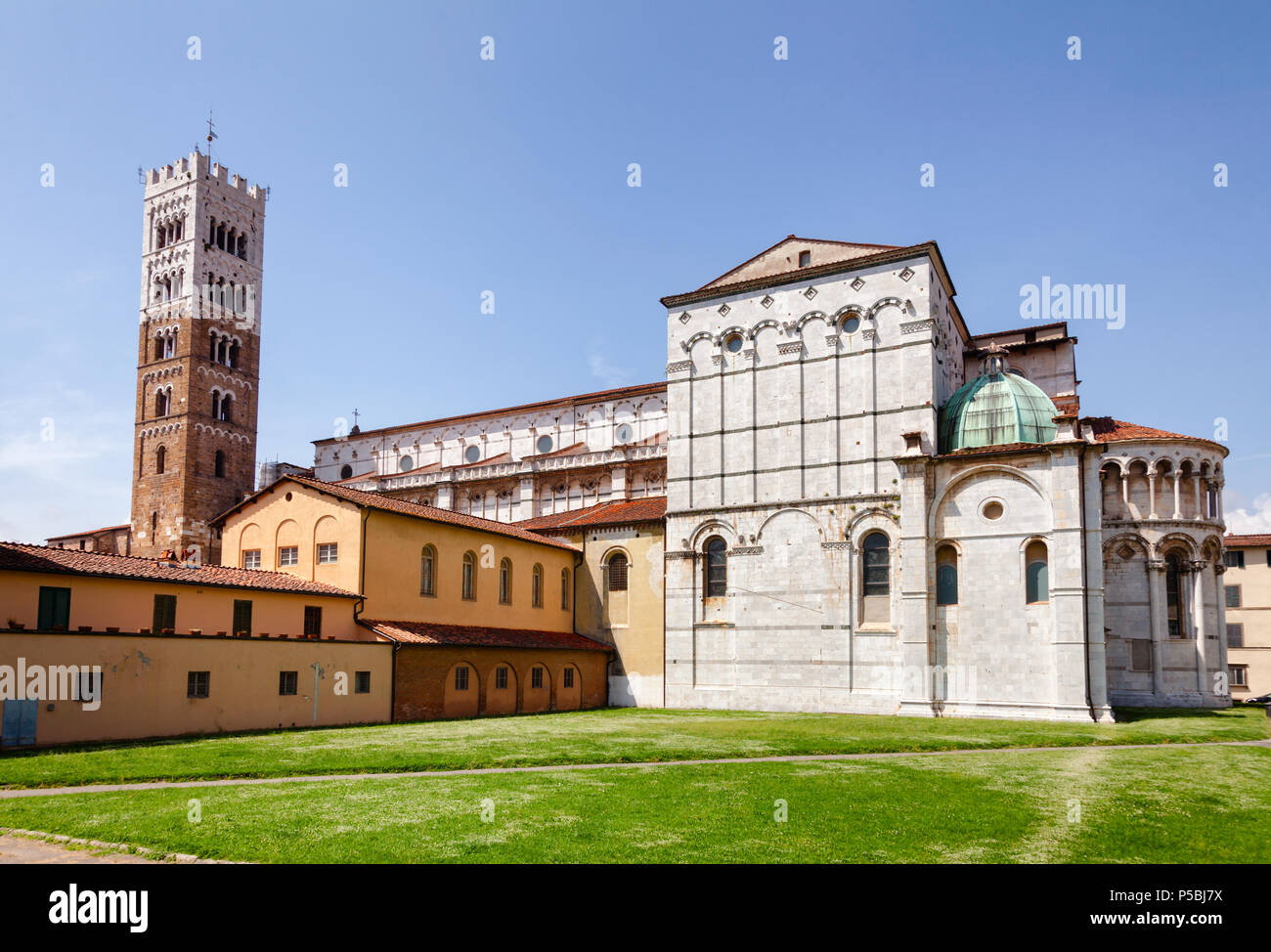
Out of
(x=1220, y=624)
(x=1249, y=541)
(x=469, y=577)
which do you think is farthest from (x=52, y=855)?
(x=1249, y=541)

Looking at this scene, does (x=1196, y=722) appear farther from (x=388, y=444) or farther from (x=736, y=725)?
(x=388, y=444)

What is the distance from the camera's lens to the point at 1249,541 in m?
58.0

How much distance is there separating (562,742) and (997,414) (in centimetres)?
2287

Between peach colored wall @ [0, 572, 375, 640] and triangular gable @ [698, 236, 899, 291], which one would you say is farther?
Result: triangular gable @ [698, 236, 899, 291]

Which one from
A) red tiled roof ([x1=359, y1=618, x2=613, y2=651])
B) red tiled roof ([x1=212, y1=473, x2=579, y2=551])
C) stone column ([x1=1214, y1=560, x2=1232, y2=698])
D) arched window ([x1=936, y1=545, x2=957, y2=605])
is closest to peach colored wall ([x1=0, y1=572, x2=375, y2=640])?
red tiled roof ([x1=359, y1=618, x2=613, y2=651])

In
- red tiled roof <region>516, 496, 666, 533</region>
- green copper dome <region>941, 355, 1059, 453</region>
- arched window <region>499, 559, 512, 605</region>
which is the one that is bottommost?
arched window <region>499, 559, 512, 605</region>

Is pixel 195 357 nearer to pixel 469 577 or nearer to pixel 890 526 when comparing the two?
pixel 469 577

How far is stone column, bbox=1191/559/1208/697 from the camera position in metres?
41.3

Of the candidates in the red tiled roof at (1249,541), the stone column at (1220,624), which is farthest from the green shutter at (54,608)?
the red tiled roof at (1249,541)

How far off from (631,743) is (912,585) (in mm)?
16517

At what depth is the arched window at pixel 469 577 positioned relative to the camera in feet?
132

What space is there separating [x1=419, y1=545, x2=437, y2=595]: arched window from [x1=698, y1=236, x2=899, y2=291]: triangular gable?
17666 mm

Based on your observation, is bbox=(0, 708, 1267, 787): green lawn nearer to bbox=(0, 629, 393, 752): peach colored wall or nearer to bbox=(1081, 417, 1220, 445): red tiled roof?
bbox=(0, 629, 393, 752): peach colored wall
